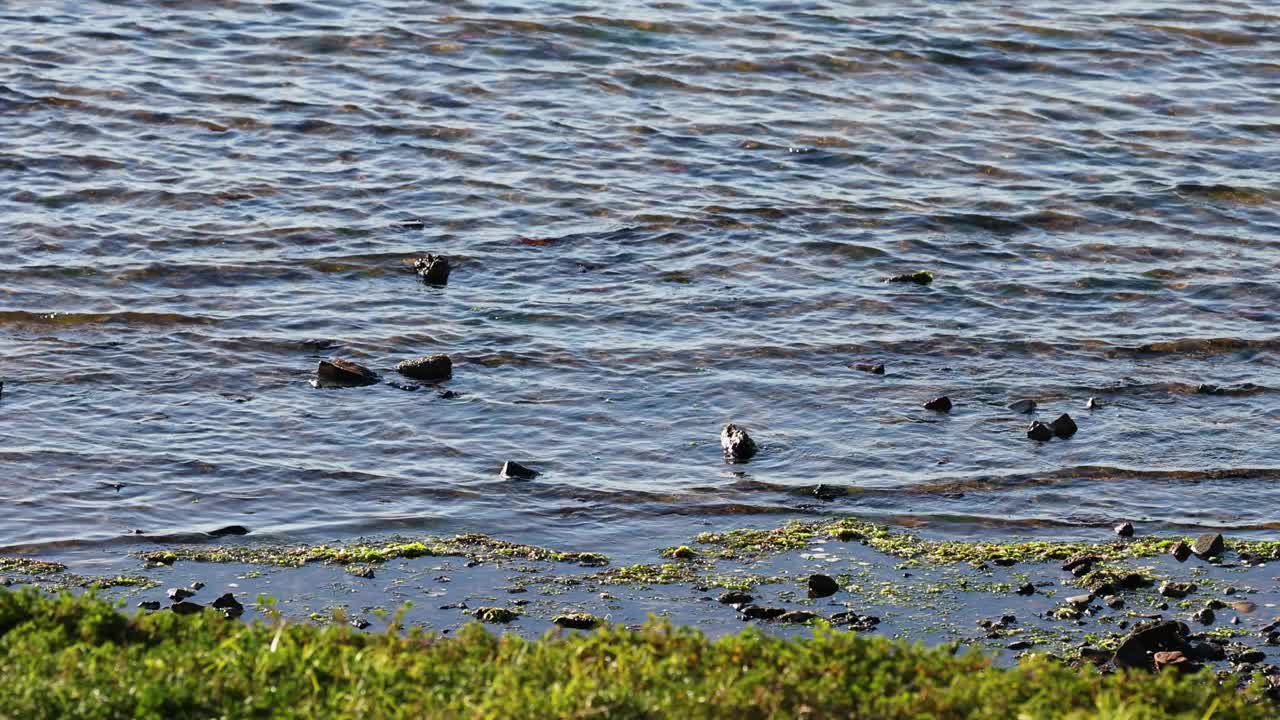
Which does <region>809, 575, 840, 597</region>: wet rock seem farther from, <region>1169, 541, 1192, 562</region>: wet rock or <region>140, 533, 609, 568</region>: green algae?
<region>1169, 541, 1192, 562</region>: wet rock

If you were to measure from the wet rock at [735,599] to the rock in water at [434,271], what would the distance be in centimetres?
548

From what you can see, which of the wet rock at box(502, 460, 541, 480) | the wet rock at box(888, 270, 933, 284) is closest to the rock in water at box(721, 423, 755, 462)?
the wet rock at box(502, 460, 541, 480)

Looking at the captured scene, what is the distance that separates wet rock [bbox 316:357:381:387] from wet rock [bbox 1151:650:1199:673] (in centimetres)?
553

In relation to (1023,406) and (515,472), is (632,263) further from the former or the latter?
(515,472)

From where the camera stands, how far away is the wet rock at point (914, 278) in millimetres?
13570

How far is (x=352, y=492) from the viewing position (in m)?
9.88

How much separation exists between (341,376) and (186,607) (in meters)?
3.55

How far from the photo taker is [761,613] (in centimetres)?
819

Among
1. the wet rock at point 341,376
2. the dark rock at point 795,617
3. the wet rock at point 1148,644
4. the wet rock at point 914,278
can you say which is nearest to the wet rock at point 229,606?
the dark rock at point 795,617

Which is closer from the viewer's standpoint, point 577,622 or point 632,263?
point 577,622

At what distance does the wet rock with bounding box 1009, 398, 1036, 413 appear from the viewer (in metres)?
11.3

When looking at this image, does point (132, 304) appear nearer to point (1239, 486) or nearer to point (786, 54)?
point (1239, 486)

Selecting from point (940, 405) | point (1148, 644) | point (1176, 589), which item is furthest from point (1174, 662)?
point (940, 405)

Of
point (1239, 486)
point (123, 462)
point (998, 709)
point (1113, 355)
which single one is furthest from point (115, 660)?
point (1113, 355)
